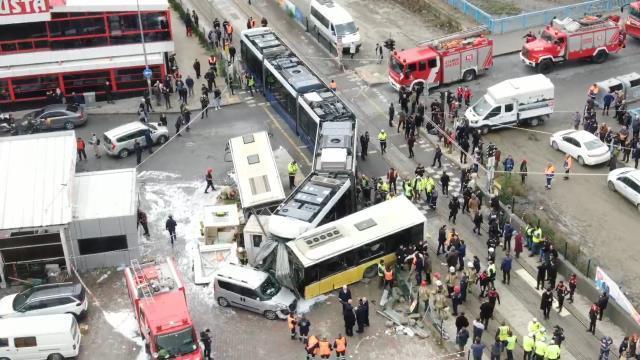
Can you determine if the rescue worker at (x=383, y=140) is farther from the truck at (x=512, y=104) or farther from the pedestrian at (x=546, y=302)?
the pedestrian at (x=546, y=302)

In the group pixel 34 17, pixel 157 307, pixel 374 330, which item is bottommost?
pixel 374 330

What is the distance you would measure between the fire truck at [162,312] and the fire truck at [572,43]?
29741mm

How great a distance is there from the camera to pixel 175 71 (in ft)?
180

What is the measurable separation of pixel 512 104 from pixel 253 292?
20.4m

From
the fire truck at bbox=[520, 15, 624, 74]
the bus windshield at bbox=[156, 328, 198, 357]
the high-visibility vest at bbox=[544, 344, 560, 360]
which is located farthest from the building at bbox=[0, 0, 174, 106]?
the high-visibility vest at bbox=[544, 344, 560, 360]

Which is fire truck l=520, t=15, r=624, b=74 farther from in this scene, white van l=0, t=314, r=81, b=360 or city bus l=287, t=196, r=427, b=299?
white van l=0, t=314, r=81, b=360

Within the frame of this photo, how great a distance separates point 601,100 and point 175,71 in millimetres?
25652

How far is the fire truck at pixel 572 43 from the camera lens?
53938 mm

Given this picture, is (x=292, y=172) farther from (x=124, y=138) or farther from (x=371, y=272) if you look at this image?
(x=124, y=138)

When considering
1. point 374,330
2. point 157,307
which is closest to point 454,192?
Result: point 374,330

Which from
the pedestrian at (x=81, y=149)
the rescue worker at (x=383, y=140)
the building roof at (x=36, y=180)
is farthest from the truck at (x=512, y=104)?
the building roof at (x=36, y=180)

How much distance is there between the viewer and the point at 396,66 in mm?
52000

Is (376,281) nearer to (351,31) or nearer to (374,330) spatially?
(374,330)

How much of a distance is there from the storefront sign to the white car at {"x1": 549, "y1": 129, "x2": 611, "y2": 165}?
2927 centimetres
